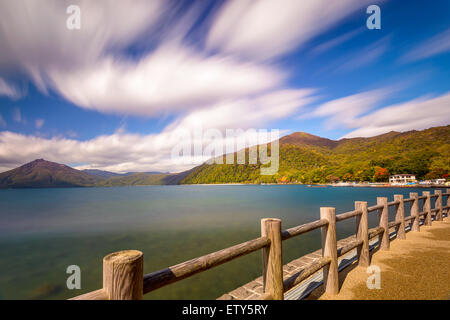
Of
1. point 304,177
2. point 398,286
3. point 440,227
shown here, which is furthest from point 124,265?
point 304,177

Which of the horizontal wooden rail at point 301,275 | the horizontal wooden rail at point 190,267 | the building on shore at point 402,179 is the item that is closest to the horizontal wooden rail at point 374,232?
the horizontal wooden rail at point 301,275

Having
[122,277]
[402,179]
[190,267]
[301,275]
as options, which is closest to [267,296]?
[301,275]

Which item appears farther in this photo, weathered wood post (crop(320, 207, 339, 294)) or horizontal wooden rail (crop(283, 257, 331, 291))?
weathered wood post (crop(320, 207, 339, 294))

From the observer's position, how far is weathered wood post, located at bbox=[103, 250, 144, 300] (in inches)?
61.4

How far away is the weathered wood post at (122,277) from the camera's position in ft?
5.12

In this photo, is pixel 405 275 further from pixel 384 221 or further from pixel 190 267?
pixel 190 267

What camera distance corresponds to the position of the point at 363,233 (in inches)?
191

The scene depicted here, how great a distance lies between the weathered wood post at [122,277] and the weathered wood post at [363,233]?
15.8ft

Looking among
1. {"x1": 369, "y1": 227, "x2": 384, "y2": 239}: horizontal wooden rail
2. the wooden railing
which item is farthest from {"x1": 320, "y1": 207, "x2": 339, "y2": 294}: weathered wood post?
{"x1": 369, "y1": 227, "x2": 384, "y2": 239}: horizontal wooden rail

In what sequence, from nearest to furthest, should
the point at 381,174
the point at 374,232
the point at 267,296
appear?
the point at 267,296
the point at 374,232
the point at 381,174

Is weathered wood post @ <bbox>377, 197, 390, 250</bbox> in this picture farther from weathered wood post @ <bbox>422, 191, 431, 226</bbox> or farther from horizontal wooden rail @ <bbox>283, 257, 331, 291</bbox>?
weathered wood post @ <bbox>422, 191, 431, 226</bbox>

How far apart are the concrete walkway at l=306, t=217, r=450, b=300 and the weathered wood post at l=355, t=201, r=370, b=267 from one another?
0.22 m

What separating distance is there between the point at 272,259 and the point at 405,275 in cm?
364
